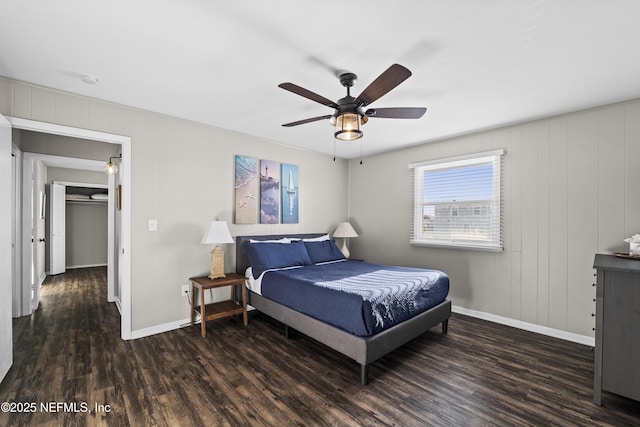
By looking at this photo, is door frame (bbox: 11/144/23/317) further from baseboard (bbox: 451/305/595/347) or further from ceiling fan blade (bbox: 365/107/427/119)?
baseboard (bbox: 451/305/595/347)

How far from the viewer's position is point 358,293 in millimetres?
2432

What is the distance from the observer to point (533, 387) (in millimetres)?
2266

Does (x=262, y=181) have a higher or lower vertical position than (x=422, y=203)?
higher

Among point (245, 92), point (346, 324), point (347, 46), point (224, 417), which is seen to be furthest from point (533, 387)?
point (245, 92)

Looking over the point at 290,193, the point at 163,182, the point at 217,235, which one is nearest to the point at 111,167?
the point at 163,182

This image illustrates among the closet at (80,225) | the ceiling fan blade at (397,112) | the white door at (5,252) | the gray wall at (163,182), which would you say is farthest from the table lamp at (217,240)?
the closet at (80,225)

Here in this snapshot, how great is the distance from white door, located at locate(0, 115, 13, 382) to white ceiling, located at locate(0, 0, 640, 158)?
661mm

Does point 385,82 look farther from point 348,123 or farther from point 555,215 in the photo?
point 555,215

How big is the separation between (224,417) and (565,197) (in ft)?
12.9

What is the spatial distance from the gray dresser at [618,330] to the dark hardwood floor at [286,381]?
18cm

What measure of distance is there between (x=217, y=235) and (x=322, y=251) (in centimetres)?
162

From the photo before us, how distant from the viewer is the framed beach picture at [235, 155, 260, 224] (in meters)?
4.05

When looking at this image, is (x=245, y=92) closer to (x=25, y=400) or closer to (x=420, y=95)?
(x=420, y=95)

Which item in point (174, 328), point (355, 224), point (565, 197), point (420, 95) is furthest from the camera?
point (355, 224)
